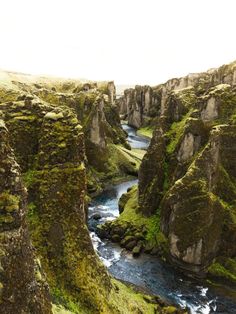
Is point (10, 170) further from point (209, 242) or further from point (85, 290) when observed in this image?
point (209, 242)

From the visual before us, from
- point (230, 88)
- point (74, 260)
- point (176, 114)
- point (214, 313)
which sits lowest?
point (214, 313)

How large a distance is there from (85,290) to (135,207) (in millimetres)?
40441

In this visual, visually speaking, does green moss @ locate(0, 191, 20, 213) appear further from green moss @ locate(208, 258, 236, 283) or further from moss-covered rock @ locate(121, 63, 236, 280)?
green moss @ locate(208, 258, 236, 283)

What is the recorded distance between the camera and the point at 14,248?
2405 centimetres

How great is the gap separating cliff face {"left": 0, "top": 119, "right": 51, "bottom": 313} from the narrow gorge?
58 mm

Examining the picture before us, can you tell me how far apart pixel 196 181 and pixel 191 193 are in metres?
1.86

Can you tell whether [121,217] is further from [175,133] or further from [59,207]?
[59,207]

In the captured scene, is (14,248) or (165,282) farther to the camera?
(165,282)

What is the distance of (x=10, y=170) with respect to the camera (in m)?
24.5

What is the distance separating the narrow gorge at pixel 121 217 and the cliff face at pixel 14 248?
6cm

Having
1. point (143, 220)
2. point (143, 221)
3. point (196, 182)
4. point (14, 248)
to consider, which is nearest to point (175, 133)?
point (143, 220)

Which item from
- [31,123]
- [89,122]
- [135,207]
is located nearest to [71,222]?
[31,123]

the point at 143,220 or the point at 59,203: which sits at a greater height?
the point at 59,203

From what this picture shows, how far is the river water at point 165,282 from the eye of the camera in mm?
52062
